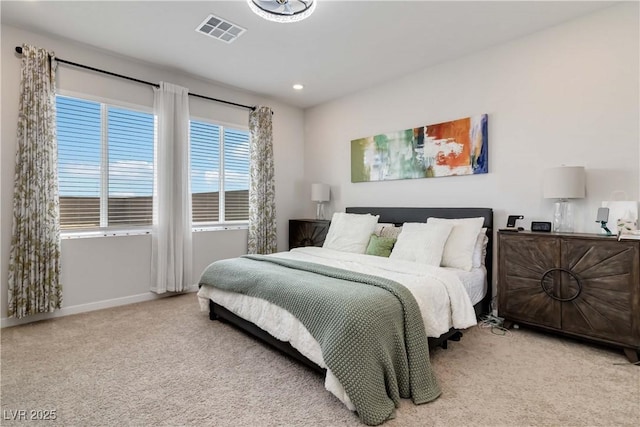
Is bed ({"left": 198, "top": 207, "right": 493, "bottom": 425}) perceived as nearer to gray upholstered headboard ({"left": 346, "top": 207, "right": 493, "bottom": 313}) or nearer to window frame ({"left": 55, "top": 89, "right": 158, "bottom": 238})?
gray upholstered headboard ({"left": 346, "top": 207, "right": 493, "bottom": 313})

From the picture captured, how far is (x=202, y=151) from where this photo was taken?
14.3 ft

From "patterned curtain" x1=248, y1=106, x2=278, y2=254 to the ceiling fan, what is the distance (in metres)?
2.40

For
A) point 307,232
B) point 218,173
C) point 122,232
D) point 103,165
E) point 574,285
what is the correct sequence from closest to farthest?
point 574,285
point 103,165
point 122,232
point 218,173
point 307,232

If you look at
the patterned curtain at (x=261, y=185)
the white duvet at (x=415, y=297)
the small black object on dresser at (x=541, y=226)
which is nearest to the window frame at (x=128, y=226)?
the patterned curtain at (x=261, y=185)

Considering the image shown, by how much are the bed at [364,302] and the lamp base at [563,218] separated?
558 mm

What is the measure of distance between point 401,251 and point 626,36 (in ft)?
8.33

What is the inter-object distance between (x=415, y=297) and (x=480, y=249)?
1.39 metres

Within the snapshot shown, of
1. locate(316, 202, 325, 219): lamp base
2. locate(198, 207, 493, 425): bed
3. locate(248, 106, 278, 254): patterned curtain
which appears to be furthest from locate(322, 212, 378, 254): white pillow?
locate(248, 106, 278, 254): patterned curtain

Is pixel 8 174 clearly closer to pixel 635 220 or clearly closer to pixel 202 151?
pixel 202 151

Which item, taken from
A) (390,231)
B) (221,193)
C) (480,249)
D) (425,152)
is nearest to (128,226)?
(221,193)

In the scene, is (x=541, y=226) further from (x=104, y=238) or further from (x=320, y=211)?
(x=104, y=238)

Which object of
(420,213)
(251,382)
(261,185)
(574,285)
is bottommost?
(251,382)

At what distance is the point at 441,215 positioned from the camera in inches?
141

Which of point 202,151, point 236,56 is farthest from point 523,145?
point 202,151
